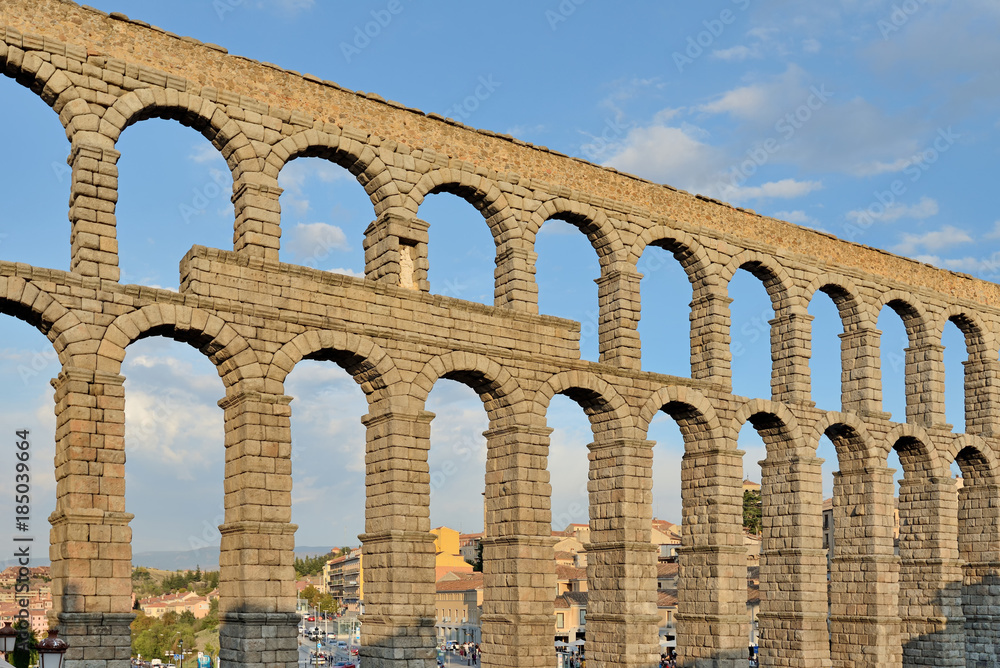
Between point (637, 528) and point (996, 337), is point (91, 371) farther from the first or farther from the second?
point (996, 337)

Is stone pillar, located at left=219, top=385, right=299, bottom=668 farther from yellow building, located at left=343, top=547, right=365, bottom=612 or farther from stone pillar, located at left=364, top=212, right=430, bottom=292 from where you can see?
yellow building, located at left=343, top=547, right=365, bottom=612

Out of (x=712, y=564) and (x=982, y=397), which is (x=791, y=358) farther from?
(x=982, y=397)

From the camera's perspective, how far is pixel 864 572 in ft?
110

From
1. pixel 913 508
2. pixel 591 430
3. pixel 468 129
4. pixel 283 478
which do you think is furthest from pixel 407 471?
pixel 913 508

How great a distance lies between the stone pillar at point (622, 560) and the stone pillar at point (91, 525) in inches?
471

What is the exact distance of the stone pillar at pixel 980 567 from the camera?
37.7 m

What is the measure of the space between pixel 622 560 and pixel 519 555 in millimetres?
3151

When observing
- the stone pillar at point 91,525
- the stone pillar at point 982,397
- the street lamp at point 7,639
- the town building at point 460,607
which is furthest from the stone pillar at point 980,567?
the town building at point 460,607

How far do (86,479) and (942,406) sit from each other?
2844 cm

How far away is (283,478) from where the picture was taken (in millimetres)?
21875

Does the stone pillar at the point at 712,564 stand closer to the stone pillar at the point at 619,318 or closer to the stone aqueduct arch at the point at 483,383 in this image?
the stone aqueduct arch at the point at 483,383

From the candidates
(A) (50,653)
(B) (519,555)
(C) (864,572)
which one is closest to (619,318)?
(B) (519,555)

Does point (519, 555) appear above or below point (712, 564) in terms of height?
above

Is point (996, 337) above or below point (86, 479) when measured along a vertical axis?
above
